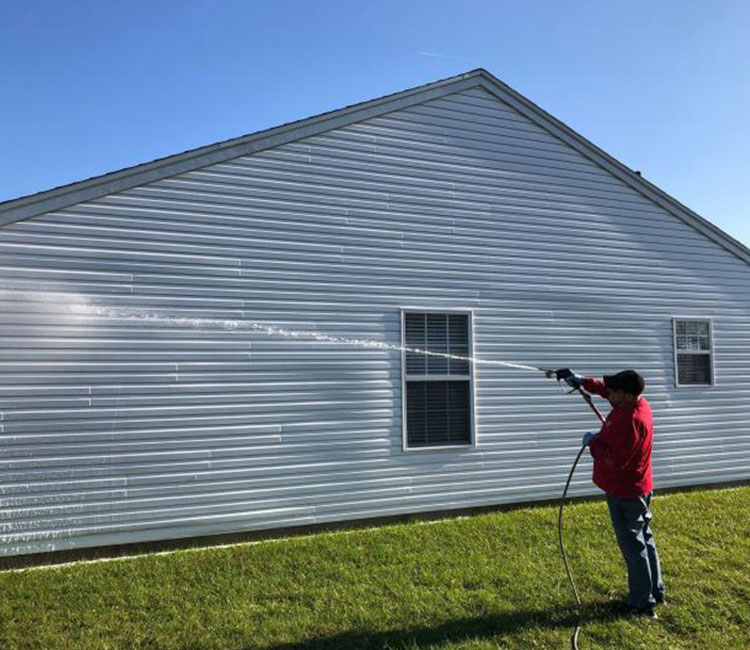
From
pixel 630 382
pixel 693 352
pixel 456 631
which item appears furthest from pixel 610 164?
pixel 456 631

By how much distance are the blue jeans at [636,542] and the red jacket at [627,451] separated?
0.10 meters

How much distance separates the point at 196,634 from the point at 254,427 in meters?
2.67

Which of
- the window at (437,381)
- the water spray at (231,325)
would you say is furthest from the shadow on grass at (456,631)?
the window at (437,381)

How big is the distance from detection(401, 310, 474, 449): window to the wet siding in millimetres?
176

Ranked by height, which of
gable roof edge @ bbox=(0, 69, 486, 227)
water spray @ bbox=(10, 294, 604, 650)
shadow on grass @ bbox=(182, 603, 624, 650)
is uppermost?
gable roof edge @ bbox=(0, 69, 486, 227)

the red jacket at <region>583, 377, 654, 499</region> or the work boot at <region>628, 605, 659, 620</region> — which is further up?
the red jacket at <region>583, 377, 654, 499</region>

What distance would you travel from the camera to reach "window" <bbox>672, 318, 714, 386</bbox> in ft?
32.8

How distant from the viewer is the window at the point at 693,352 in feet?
32.8

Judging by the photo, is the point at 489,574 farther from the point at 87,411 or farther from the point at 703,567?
the point at 87,411

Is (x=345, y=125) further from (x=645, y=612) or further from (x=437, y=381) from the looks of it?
(x=645, y=612)

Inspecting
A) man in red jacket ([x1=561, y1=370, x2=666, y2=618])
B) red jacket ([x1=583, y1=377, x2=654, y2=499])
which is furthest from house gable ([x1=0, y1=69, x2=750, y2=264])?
red jacket ([x1=583, y1=377, x2=654, y2=499])

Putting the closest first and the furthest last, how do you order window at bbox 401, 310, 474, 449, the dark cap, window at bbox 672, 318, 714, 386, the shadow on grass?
1. the shadow on grass
2. the dark cap
3. window at bbox 401, 310, 474, 449
4. window at bbox 672, 318, 714, 386

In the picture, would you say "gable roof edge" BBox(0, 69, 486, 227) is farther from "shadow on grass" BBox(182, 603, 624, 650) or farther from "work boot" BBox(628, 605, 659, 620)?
"work boot" BBox(628, 605, 659, 620)

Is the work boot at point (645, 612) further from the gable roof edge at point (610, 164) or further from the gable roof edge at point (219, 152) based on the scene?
the gable roof edge at point (610, 164)
